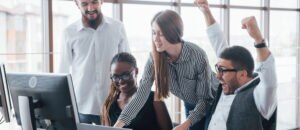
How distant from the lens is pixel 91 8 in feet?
7.92

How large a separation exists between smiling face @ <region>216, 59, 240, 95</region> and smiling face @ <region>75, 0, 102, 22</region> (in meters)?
0.83

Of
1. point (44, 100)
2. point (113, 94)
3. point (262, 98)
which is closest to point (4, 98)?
point (44, 100)

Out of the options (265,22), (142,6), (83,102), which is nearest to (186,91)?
(83,102)

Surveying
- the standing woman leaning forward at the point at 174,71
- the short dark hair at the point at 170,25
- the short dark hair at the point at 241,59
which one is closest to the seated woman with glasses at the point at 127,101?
the standing woman leaning forward at the point at 174,71

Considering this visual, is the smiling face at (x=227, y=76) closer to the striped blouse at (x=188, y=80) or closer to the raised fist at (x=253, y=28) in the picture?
the striped blouse at (x=188, y=80)

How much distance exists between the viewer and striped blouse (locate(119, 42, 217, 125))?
82.5 inches

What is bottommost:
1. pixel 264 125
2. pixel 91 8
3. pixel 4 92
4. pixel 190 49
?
pixel 264 125

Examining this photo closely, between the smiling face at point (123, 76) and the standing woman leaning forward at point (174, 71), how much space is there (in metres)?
0.15

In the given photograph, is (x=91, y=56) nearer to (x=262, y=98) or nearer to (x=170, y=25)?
(x=170, y=25)

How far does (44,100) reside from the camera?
1.62 metres

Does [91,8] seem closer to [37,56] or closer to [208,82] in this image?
[208,82]

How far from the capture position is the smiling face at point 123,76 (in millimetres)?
2285

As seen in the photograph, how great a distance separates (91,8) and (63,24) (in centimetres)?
134

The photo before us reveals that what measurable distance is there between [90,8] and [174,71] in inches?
24.4
